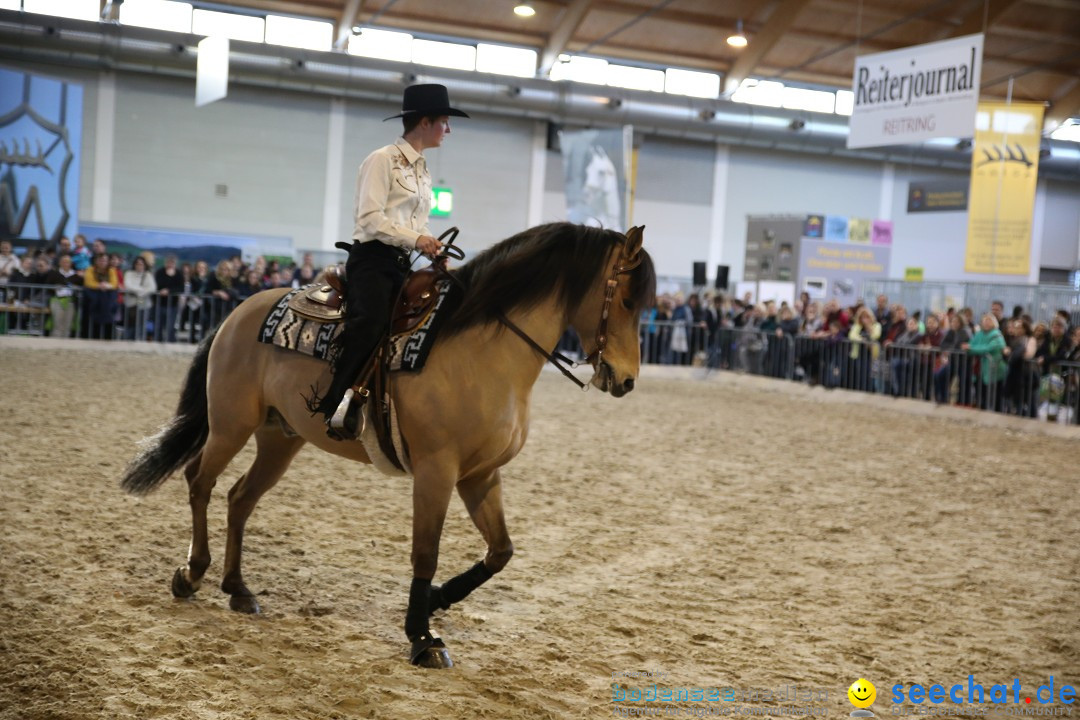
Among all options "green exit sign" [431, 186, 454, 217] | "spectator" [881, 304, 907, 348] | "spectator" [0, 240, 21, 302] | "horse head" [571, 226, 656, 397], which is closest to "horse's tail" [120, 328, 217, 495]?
"horse head" [571, 226, 656, 397]

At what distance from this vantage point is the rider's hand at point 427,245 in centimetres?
423

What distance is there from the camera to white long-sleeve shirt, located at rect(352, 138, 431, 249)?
433 centimetres

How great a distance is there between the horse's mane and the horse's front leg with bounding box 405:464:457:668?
0.65m

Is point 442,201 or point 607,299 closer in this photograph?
point 607,299

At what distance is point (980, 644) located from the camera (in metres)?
4.78

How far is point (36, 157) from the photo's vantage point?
20.7 metres

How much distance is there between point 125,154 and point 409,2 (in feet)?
28.3

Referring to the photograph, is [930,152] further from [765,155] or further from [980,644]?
[980,644]

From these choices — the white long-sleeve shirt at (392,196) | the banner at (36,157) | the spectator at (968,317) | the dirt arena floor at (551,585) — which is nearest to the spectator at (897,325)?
the spectator at (968,317)

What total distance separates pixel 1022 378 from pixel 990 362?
0.58m

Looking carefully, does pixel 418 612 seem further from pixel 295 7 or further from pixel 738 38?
pixel 738 38

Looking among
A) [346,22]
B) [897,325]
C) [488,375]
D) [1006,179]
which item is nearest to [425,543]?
[488,375]

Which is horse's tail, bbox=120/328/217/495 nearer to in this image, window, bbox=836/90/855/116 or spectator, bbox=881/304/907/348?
spectator, bbox=881/304/907/348

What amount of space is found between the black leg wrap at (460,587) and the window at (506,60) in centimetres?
2563
